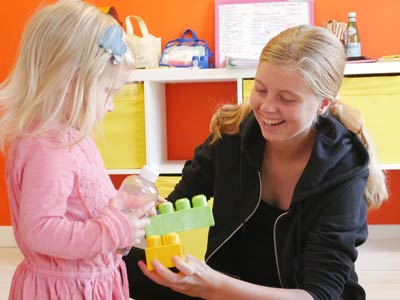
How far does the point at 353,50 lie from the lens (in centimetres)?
253

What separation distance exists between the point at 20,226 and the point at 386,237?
7.07 feet

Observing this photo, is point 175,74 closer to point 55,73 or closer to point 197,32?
point 197,32

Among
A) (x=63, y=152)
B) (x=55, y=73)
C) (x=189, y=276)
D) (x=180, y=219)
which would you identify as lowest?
(x=189, y=276)

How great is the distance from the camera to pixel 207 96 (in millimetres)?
2842

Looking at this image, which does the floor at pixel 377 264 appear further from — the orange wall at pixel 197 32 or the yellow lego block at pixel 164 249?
the yellow lego block at pixel 164 249

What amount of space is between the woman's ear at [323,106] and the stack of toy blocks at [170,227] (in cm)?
38

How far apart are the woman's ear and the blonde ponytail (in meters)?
0.06

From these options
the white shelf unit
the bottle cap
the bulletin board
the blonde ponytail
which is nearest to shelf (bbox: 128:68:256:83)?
the white shelf unit

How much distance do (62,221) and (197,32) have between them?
1.97 m

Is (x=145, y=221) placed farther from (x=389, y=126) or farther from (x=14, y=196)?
(x=389, y=126)

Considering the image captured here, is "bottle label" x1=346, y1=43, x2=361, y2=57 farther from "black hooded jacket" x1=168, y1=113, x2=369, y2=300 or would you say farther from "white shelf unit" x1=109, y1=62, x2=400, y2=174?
"black hooded jacket" x1=168, y1=113, x2=369, y2=300

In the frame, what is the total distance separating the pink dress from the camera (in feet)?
3.15

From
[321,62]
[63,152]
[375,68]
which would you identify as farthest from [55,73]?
[375,68]

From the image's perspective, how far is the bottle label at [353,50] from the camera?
2.53 meters
